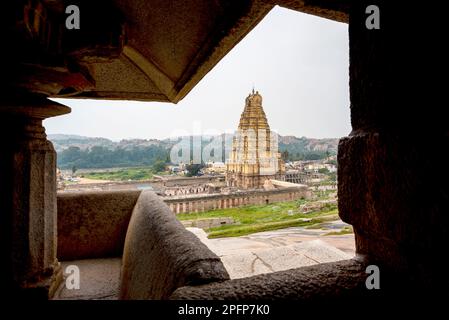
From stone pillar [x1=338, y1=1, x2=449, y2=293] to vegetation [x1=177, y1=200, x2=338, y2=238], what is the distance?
999 cm

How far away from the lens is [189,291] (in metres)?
0.65

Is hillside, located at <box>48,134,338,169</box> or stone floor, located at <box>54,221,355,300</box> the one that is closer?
stone floor, located at <box>54,221,355,300</box>

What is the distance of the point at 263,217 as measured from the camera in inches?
540

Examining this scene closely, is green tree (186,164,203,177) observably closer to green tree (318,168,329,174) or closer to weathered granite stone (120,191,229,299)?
green tree (318,168,329,174)

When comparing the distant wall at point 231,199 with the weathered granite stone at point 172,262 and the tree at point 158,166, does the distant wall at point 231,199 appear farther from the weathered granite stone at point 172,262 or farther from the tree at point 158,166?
the tree at point 158,166

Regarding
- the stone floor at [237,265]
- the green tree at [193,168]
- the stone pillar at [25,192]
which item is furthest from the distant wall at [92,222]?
the green tree at [193,168]

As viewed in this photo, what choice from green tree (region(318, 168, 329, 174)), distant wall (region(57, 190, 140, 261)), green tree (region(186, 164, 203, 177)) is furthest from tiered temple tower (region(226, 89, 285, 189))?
distant wall (region(57, 190, 140, 261))

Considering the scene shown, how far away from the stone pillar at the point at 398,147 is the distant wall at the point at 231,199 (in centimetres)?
780

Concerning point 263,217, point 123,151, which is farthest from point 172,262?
point 123,151

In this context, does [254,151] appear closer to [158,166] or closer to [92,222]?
[158,166]

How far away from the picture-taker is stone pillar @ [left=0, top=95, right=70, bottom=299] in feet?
5.68

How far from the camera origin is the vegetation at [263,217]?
11.5m
